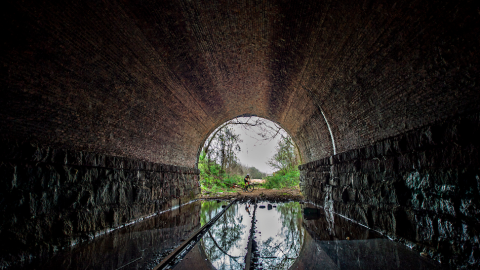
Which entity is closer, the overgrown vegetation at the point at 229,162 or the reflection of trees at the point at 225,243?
the reflection of trees at the point at 225,243

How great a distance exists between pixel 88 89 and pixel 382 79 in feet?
20.6

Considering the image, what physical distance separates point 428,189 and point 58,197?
6814 millimetres

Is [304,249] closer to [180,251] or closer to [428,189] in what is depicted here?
[180,251]

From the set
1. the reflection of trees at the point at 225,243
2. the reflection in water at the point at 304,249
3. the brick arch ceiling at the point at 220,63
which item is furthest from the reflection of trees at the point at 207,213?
the brick arch ceiling at the point at 220,63

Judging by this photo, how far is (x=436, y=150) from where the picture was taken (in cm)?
379

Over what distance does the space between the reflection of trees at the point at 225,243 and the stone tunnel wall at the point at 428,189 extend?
3052 millimetres

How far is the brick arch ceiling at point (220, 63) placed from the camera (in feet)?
11.5

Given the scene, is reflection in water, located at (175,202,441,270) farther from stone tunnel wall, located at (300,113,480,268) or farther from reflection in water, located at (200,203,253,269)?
stone tunnel wall, located at (300,113,480,268)

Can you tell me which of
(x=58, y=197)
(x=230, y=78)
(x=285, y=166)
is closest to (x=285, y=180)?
(x=285, y=166)

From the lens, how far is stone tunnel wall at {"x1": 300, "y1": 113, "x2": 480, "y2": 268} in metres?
3.17

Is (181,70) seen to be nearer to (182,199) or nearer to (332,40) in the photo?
(332,40)

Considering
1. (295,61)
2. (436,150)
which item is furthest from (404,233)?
(295,61)

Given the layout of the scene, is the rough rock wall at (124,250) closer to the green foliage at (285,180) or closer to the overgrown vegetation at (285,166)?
the overgrown vegetation at (285,166)

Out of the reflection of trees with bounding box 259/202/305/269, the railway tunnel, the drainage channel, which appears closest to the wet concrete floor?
the reflection of trees with bounding box 259/202/305/269
